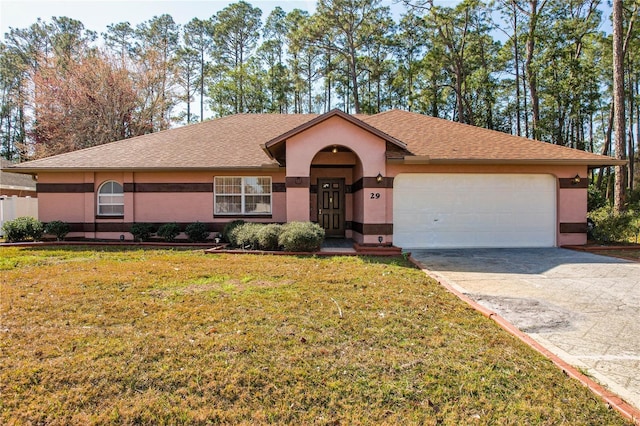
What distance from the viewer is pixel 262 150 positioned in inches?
508

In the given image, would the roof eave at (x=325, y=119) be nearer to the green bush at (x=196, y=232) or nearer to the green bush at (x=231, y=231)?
the green bush at (x=231, y=231)

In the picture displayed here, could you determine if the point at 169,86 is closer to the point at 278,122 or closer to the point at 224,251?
the point at 278,122

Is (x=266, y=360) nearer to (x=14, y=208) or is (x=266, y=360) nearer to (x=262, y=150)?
(x=262, y=150)

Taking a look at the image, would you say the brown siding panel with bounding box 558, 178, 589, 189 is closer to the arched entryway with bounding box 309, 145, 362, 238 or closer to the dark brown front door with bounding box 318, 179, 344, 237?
the arched entryway with bounding box 309, 145, 362, 238

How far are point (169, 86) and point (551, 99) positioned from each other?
90.6ft

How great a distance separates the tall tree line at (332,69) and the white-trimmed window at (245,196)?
15.4m

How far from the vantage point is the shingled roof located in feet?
36.0

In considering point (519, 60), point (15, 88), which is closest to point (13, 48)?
point (15, 88)

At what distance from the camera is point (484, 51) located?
28.5 metres

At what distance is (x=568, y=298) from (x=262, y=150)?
1030cm

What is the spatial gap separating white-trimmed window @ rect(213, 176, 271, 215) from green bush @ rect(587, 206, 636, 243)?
36.8 feet

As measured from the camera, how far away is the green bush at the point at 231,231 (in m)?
10.8

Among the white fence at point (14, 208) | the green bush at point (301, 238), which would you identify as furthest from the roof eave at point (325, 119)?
the white fence at point (14, 208)

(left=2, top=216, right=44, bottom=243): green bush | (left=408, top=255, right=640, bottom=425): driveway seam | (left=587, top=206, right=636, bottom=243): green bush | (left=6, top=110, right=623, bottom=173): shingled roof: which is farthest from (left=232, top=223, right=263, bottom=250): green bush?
(left=587, top=206, right=636, bottom=243): green bush
